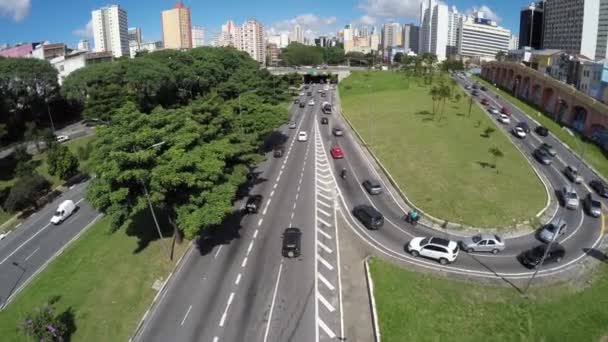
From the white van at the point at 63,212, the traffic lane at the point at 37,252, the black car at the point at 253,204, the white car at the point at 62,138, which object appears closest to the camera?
the traffic lane at the point at 37,252

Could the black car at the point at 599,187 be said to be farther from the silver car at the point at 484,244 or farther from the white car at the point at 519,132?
the silver car at the point at 484,244

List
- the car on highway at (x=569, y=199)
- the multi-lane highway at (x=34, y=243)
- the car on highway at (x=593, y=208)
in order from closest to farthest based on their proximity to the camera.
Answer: the multi-lane highway at (x=34, y=243), the car on highway at (x=593, y=208), the car on highway at (x=569, y=199)

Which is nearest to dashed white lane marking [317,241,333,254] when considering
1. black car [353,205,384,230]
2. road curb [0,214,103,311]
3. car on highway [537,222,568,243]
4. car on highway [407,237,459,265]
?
black car [353,205,384,230]

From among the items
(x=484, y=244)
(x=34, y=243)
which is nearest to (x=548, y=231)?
(x=484, y=244)

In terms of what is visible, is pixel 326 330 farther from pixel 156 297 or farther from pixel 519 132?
pixel 519 132

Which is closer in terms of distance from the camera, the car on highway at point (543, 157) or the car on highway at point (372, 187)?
the car on highway at point (372, 187)

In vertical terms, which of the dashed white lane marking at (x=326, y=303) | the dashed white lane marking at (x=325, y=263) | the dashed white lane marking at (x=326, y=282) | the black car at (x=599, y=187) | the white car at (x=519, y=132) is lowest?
the dashed white lane marking at (x=326, y=303)

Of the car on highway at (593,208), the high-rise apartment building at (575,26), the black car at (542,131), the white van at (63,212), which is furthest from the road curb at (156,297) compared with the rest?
the high-rise apartment building at (575,26)

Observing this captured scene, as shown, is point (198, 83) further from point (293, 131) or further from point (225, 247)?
point (225, 247)
